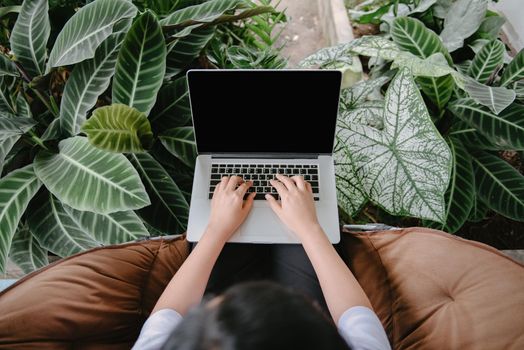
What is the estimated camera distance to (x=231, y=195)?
103 centimetres

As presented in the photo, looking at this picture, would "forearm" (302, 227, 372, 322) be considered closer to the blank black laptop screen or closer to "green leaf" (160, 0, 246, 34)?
the blank black laptop screen

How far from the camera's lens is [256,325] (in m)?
0.57

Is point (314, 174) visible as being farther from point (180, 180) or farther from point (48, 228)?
point (48, 228)

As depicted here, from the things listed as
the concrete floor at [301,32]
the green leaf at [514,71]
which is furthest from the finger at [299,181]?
the concrete floor at [301,32]

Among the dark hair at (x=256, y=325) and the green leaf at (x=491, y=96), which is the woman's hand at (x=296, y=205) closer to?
the dark hair at (x=256, y=325)

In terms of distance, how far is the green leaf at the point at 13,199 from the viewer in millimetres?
959

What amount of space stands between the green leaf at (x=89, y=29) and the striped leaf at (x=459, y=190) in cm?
105

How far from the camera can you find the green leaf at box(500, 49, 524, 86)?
1.27m

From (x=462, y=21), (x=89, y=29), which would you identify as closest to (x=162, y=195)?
(x=89, y=29)

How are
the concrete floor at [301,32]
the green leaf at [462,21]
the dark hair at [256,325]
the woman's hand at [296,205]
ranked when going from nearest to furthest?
1. the dark hair at [256,325]
2. the woman's hand at [296,205]
3. the green leaf at [462,21]
4. the concrete floor at [301,32]

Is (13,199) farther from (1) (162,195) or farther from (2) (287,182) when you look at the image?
(2) (287,182)

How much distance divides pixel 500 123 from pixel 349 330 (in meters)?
0.81

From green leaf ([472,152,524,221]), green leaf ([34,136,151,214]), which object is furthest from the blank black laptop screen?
green leaf ([472,152,524,221])

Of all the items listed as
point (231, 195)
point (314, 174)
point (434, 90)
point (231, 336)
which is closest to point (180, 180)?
point (231, 195)
